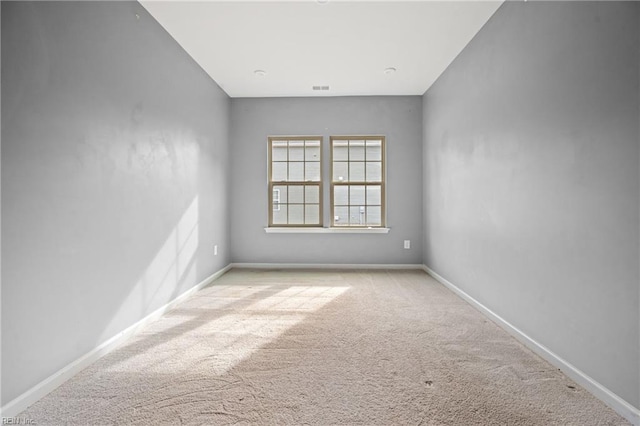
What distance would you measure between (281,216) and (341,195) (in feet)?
3.40

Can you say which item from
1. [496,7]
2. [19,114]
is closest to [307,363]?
[19,114]

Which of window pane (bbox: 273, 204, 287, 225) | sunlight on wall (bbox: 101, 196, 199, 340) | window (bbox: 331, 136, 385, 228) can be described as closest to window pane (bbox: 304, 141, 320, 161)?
window (bbox: 331, 136, 385, 228)

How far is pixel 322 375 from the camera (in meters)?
1.83

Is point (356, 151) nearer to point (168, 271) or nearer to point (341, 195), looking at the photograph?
point (341, 195)

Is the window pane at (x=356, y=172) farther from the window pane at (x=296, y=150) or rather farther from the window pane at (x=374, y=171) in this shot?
the window pane at (x=296, y=150)

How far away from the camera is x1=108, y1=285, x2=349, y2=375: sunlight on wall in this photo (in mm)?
1996

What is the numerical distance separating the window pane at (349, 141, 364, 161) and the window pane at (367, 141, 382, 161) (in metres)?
0.11

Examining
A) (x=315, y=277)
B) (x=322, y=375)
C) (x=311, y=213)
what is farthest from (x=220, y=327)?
(x=311, y=213)

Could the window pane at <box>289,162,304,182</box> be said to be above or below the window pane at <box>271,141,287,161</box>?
below

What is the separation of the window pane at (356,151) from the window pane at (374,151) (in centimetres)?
11

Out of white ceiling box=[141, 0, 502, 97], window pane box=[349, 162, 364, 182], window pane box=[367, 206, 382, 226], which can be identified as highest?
white ceiling box=[141, 0, 502, 97]

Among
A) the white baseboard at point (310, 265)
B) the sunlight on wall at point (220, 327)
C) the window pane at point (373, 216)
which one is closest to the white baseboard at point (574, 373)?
the sunlight on wall at point (220, 327)

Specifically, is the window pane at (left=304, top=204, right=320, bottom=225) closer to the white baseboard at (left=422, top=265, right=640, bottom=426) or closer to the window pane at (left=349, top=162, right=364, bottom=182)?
the window pane at (left=349, top=162, right=364, bottom=182)

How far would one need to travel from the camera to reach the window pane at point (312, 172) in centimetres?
492
